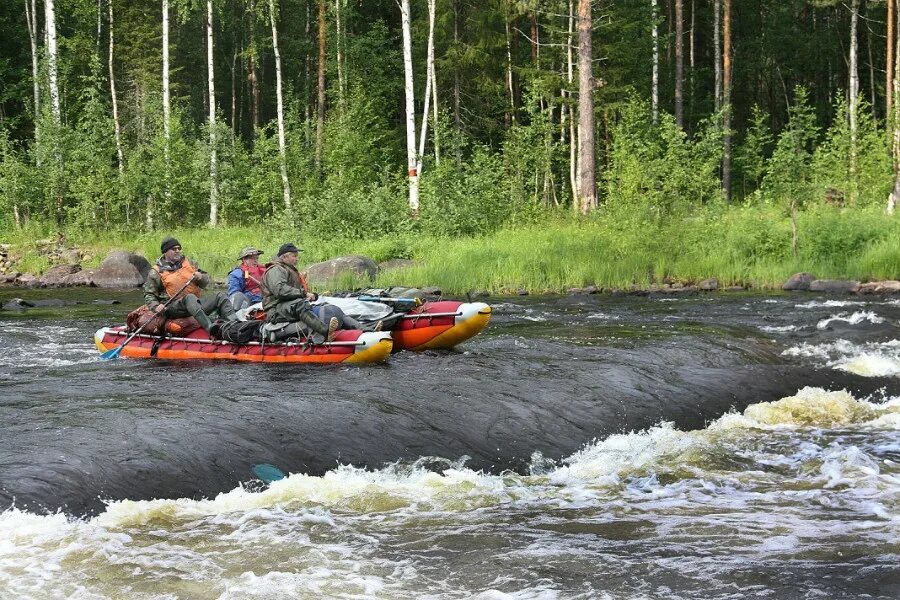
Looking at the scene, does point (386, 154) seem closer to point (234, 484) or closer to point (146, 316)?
point (146, 316)

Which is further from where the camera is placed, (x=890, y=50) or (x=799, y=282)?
(x=890, y=50)

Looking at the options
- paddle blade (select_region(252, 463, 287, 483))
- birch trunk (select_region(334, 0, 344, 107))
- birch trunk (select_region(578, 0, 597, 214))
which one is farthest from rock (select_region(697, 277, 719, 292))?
birch trunk (select_region(334, 0, 344, 107))

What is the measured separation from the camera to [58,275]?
24.7 metres

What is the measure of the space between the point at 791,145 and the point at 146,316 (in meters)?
16.4

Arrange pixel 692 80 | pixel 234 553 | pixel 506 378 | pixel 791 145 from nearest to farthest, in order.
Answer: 1. pixel 234 553
2. pixel 506 378
3. pixel 791 145
4. pixel 692 80

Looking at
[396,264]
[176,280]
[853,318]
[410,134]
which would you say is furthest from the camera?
[410,134]

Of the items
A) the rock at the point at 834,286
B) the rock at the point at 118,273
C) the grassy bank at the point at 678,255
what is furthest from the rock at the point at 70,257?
the rock at the point at 834,286

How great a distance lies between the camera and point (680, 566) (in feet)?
20.8

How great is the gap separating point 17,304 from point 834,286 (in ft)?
49.6

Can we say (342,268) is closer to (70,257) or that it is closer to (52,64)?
(70,257)

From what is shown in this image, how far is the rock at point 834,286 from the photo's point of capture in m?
17.7

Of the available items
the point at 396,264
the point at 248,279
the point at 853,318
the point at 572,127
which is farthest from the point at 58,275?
the point at 853,318

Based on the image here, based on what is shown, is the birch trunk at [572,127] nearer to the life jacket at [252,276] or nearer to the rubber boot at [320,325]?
the life jacket at [252,276]

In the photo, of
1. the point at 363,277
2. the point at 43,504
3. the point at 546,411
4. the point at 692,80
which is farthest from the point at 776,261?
the point at 692,80
